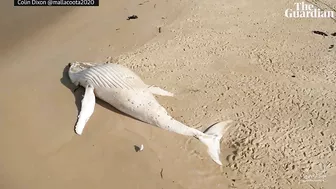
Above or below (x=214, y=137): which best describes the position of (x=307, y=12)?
above

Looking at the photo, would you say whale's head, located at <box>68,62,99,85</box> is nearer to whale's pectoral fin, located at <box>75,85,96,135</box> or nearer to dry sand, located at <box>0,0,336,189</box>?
dry sand, located at <box>0,0,336,189</box>

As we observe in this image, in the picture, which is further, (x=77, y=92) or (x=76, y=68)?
(x=76, y=68)

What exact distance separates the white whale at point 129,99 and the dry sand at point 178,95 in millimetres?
121

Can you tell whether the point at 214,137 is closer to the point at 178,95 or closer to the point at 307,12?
the point at 178,95

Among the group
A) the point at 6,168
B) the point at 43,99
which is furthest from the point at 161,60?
the point at 6,168

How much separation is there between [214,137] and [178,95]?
1.12 meters

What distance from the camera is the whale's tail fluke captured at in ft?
17.8

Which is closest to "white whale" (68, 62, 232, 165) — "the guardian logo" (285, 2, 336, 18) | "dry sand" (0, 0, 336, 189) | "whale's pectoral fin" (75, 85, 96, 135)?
"whale's pectoral fin" (75, 85, 96, 135)

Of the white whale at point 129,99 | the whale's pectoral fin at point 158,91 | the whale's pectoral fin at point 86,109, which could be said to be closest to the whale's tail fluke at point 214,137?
the white whale at point 129,99

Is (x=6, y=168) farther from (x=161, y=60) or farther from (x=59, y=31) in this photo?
(x=59, y=31)

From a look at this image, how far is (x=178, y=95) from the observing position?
6.49 metres

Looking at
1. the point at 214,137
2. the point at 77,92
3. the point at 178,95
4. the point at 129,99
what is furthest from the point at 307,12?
the point at 77,92

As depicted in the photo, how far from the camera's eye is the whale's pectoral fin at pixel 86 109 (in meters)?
5.87

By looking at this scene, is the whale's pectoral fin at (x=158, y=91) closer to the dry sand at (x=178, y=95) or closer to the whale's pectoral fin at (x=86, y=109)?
the dry sand at (x=178, y=95)
